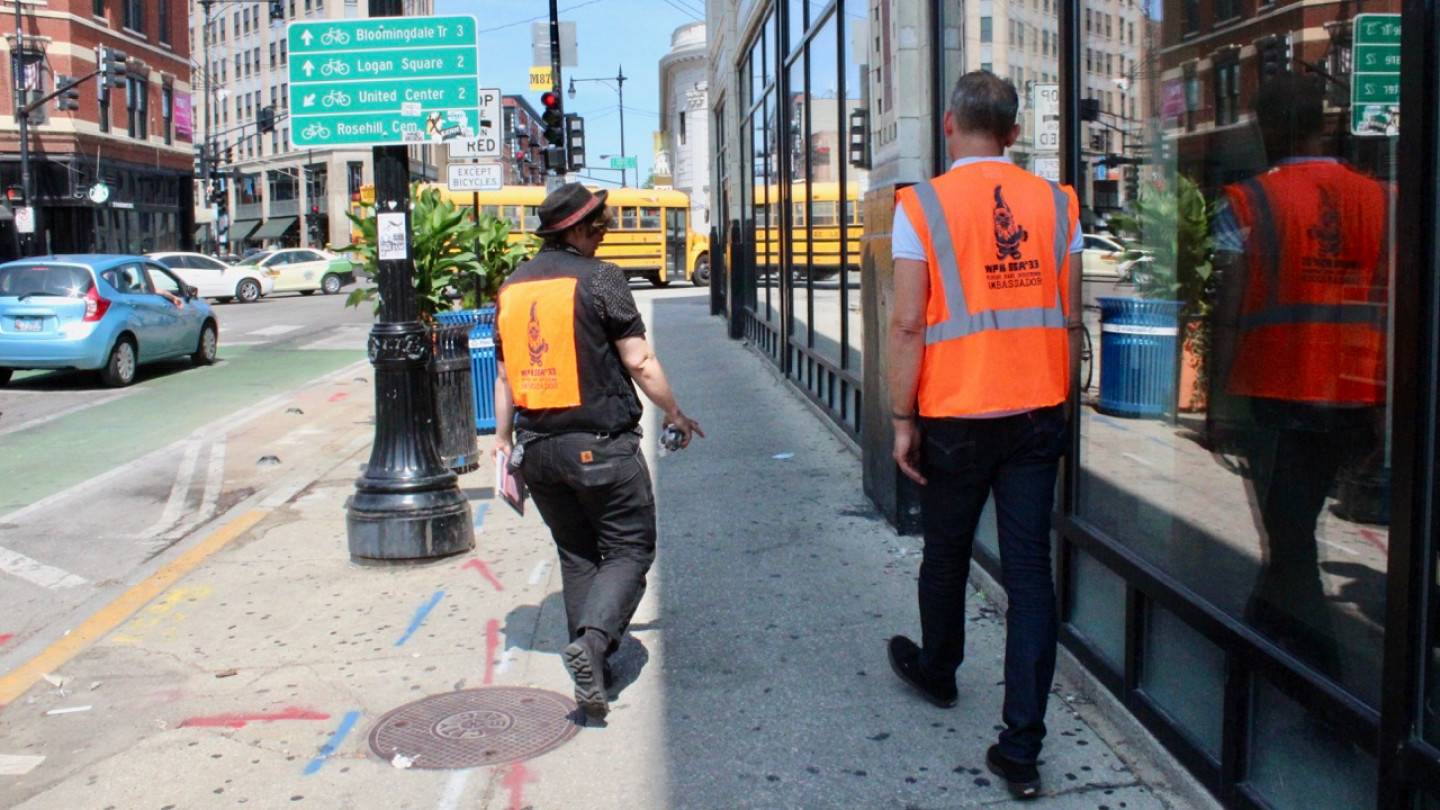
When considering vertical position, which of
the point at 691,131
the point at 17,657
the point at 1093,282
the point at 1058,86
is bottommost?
the point at 17,657

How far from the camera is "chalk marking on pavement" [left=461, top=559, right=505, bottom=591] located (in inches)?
249

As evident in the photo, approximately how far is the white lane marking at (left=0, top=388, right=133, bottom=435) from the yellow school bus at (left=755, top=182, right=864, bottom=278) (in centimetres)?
780

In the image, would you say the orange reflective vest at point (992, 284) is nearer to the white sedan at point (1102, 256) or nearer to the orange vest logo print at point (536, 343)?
the white sedan at point (1102, 256)

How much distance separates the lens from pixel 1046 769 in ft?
12.9

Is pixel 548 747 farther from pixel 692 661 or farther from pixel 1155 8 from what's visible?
pixel 1155 8

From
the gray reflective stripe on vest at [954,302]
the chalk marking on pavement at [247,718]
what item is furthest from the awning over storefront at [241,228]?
the gray reflective stripe on vest at [954,302]

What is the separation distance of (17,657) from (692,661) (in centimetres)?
297

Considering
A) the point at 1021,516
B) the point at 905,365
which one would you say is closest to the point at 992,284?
the point at 905,365

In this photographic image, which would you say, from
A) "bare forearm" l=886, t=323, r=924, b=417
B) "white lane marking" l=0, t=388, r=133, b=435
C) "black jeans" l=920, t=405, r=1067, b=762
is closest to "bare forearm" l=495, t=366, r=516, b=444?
"bare forearm" l=886, t=323, r=924, b=417

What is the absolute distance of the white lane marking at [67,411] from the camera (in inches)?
504

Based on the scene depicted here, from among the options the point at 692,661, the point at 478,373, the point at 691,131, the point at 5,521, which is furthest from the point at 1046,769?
the point at 691,131

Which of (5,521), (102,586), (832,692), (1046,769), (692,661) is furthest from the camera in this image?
(5,521)

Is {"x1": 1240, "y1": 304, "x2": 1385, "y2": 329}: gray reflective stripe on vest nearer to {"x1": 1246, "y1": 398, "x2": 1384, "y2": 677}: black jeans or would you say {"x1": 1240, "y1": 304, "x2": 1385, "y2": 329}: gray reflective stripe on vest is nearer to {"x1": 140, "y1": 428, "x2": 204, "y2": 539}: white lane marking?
{"x1": 1246, "y1": 398, "x2": 1384, "y2": 677}: black jeans

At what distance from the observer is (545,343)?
4.49 metres
